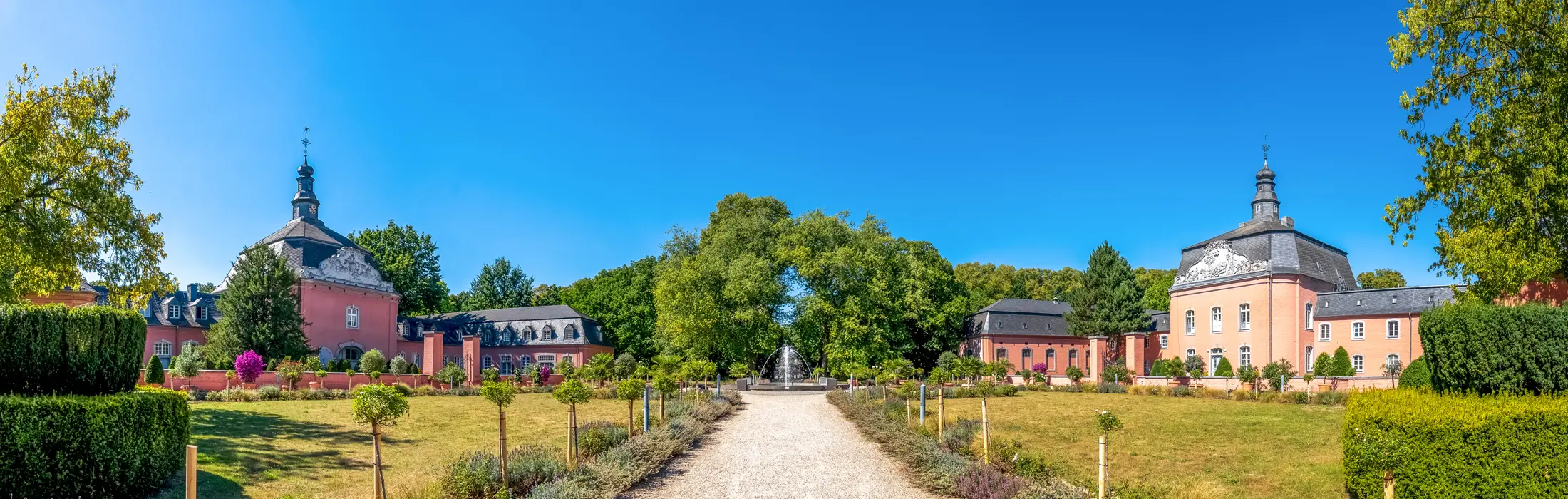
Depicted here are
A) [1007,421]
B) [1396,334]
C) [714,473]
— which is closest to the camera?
[714,473]

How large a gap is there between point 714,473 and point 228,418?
1245 centimetres

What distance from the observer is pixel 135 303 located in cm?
1747

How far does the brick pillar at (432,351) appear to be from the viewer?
4444 centimetres

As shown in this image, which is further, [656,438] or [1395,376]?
[1395,376]

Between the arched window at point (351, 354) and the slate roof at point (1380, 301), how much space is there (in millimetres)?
48718

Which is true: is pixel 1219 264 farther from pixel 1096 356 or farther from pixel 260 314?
pixel 260 314

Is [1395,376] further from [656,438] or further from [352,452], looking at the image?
[352,452]

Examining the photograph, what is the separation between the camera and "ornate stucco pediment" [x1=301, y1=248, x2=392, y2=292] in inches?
1683

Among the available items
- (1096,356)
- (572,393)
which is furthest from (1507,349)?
(1096,356)

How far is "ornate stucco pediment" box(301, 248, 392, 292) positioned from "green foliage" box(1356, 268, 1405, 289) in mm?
69439

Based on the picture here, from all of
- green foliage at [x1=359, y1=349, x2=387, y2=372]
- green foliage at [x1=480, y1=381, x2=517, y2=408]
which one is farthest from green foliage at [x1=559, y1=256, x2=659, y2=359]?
green foliage at [x1=480, y1=381, x2=517, y2=408]

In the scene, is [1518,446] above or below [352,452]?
above

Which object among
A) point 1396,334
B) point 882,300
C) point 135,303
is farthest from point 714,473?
point 1396,334

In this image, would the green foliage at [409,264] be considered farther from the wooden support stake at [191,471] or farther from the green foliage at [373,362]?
the wooden support stake at [191,471]
